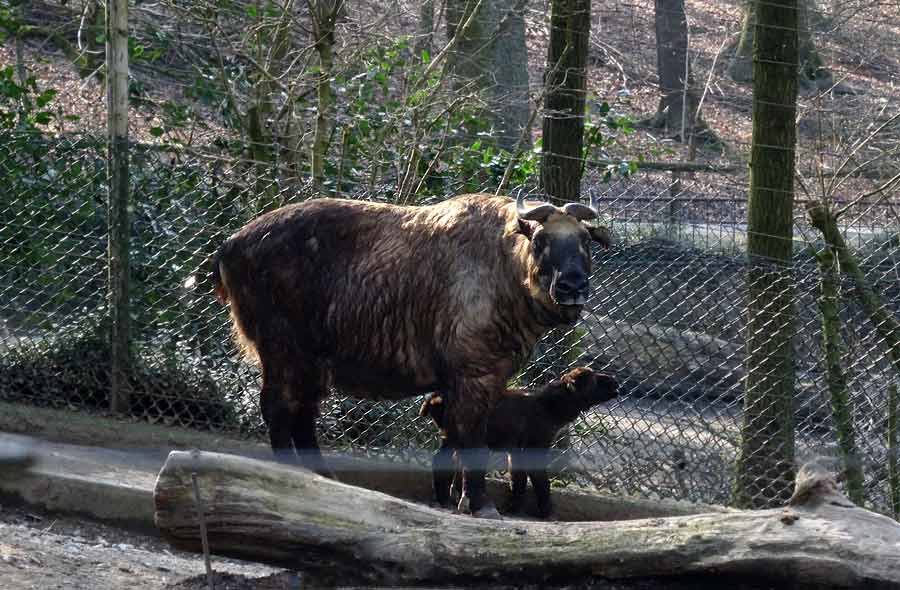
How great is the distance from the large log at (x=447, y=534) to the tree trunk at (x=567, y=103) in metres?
2.93

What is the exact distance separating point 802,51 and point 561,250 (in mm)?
8477

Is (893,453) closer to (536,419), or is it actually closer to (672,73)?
(536,419)

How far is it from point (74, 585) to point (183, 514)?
66 cm

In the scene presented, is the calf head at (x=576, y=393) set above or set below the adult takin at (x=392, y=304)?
below

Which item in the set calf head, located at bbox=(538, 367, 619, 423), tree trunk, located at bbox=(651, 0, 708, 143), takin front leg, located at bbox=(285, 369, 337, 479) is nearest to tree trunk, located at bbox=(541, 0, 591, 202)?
calf head, located at bbox=(538, 367, 619, 423)

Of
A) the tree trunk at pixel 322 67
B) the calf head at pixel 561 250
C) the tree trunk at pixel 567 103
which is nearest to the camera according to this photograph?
the calf head at pixel 561 250

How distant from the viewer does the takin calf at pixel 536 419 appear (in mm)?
6387

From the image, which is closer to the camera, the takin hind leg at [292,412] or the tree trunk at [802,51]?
the takin hind leg at [292,412]

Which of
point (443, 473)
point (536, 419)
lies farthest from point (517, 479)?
point (443, 473)

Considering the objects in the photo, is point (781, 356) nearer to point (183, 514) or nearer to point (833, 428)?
point (833, 428)

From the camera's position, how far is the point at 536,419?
21.3ft

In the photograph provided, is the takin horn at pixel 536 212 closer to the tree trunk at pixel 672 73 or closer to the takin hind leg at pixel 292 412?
the takin hind leg at pixel 292 412

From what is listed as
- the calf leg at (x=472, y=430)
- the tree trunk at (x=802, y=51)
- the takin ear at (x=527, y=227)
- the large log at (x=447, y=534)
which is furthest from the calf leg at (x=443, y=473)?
the tree trunk at (x=802, y=51)

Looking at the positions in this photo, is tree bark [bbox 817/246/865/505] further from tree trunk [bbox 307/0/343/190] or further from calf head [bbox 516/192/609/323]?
tree trunk [bbox 307/0/343/190]
